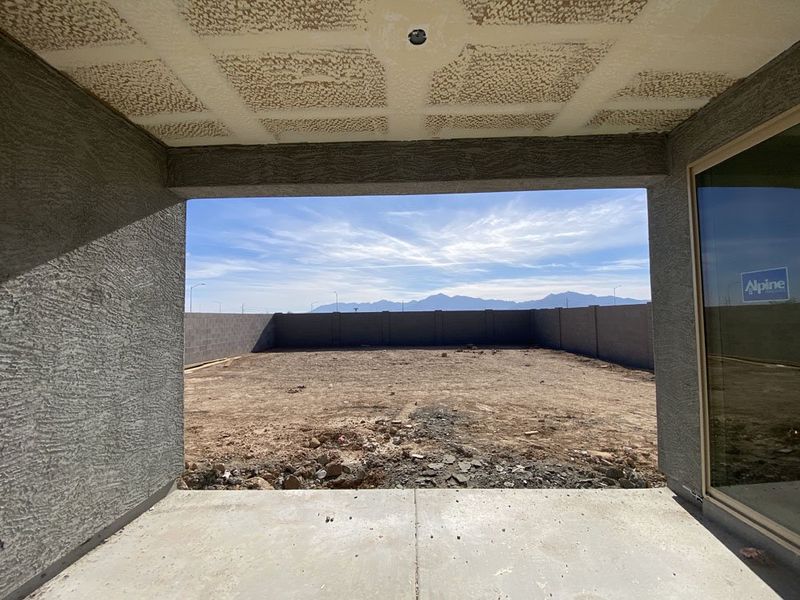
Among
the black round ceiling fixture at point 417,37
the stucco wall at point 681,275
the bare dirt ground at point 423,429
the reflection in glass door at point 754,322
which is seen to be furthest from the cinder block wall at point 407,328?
the black round ceiling fixture at point 417,37

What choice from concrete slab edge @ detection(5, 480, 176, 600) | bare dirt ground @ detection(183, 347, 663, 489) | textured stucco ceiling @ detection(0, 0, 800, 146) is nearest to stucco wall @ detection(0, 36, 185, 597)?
concrete slab edge @ detection(5, 480, 176, 600)

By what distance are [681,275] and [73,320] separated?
386 cm

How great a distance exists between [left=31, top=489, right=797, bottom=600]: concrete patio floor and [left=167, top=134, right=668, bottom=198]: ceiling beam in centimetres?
234

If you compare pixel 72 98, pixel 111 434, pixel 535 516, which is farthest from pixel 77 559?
pixel 535 516

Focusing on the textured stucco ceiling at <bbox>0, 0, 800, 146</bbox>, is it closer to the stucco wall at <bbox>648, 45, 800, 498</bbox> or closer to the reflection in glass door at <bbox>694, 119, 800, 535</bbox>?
the stucco wall at <bbox>648, 45, 800, 498</bbox>

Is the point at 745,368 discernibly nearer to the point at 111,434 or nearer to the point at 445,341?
the point at 111,434

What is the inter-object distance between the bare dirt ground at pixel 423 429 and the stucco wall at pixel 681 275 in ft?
2.49

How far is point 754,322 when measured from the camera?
89.6 inches

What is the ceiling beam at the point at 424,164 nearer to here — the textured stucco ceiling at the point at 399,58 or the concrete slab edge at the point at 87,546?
the textured stucco ceiling at the point at 399,58

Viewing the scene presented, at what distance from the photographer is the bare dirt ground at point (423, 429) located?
3676 mm

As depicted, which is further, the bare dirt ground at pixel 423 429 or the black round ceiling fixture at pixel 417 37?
the bare dirt ground at pixel 423 429

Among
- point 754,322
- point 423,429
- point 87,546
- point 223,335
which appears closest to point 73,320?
point 87,546

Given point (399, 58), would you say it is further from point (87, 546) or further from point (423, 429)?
point (423, 429)

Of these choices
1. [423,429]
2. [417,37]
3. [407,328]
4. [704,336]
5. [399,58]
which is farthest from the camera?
[407,328]
